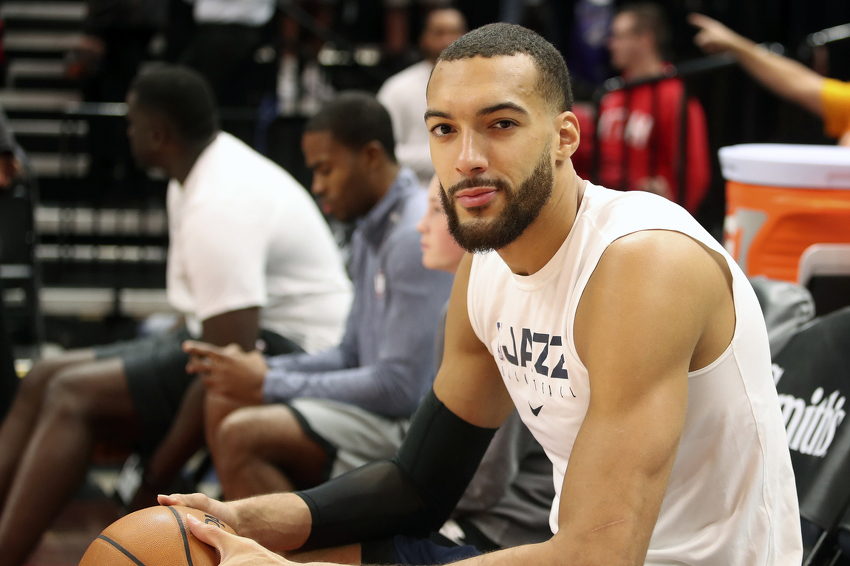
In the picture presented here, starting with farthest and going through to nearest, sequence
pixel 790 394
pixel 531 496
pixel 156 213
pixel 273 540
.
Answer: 1. pixel 156 213
2. pixel 531 496
3. pixel 790 394
4. pixel 273 540

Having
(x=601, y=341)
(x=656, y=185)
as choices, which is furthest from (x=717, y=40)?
(x=601, y=341)

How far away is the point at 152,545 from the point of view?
1.60m

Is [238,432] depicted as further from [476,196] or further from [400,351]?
[476,196]

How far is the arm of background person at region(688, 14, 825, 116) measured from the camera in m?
3.71

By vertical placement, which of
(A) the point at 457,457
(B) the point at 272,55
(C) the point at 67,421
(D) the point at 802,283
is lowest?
(C) the point at 67,421

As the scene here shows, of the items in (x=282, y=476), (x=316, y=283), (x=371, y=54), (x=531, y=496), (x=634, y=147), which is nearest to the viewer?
(x=531, y=496)

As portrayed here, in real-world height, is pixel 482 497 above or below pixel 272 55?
below

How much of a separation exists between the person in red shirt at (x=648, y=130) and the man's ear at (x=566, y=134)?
3287 mm

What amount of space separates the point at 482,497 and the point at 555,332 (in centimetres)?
81

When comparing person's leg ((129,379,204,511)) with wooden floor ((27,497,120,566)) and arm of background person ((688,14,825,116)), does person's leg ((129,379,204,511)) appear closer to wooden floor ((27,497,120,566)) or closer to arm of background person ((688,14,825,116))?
wooden floor ((27,497,120,566))

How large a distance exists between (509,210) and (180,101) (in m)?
2.33

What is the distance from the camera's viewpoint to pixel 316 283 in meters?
3.49

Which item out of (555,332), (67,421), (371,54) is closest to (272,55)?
(371,54)

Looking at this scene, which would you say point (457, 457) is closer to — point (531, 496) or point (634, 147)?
point (531, 496)
